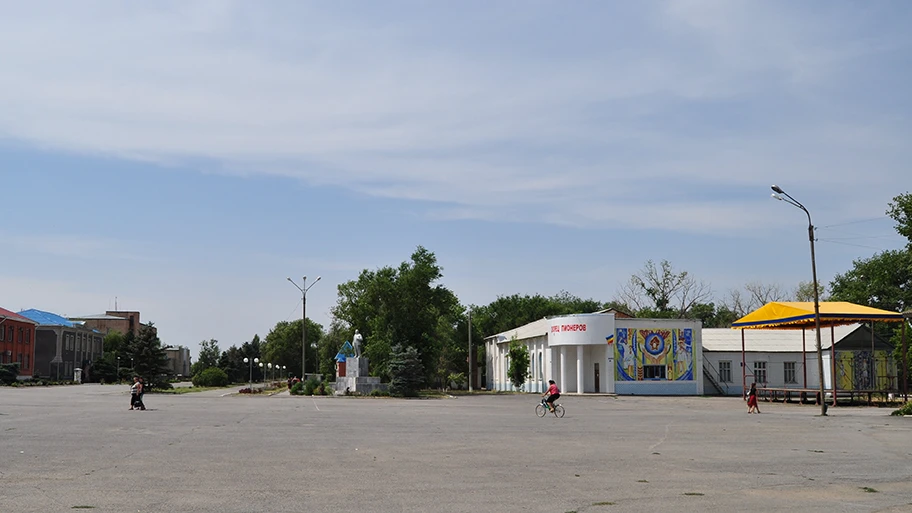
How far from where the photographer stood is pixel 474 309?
10731 cm

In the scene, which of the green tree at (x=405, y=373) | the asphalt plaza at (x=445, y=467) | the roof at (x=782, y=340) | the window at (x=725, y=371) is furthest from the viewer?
the roof at (x=782, y=340)

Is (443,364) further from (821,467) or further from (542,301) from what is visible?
→ (821,467)

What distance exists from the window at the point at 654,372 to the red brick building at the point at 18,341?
222ft

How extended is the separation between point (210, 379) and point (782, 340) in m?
54.3

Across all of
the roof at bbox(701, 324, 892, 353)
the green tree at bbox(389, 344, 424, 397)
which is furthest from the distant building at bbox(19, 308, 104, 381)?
the roof at bbox(701, 324, 892, 353)

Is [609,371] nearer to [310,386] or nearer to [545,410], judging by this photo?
[310,386]

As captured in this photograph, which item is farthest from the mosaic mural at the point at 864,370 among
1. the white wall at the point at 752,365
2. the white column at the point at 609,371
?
the white column at the point at 609,371

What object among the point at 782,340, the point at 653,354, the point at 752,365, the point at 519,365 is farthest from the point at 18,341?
the point at 782,340

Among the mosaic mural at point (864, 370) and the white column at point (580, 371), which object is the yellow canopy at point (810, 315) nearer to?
the mosaic mural at point (864, 370)

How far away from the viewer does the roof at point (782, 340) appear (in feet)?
217

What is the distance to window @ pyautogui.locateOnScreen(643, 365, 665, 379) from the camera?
204 ft

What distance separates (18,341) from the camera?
101 meters

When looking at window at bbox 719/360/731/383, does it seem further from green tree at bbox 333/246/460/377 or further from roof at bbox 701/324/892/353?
green tree at bbox 333/246/460/377

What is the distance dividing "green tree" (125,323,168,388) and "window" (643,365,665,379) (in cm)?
3809
